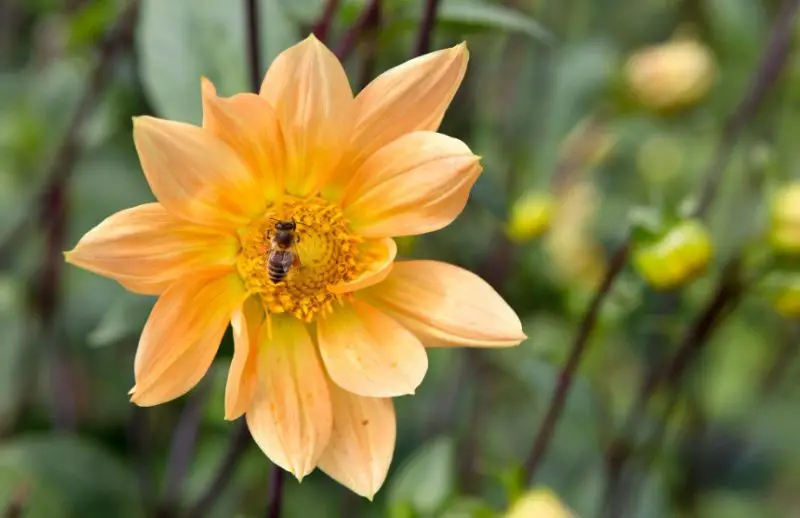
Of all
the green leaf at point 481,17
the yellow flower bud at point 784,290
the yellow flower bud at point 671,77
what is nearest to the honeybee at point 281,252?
the green leaf at point 481,17

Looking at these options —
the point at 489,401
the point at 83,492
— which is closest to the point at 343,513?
the point at 83,492

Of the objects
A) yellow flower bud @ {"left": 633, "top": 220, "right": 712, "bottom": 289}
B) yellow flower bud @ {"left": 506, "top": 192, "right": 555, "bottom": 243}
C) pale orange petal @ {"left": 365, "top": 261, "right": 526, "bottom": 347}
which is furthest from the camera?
yellow flower bud @ {"left": 506, "top": 192, "right": 555, "bottom": 243}

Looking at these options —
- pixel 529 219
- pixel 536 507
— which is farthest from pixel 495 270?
pixel 536 507

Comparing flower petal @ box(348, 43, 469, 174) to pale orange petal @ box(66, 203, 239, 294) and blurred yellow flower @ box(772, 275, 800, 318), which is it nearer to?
pale orange petal @ box(66, 203, 239, 294)

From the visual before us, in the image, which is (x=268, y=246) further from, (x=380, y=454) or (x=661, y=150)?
(x=661, y=150)

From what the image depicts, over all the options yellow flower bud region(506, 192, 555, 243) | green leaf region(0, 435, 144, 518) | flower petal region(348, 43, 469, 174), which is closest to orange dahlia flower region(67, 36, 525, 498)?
flower petal region(348, 43, 469, 174)

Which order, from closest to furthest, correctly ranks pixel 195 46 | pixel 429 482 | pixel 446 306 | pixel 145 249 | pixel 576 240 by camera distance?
pixel 145 249 → pixel 446 306 → pixel 195 46 → pixel 429 482 → pixel 576 240

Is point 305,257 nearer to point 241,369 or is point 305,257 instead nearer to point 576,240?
point 241,369
